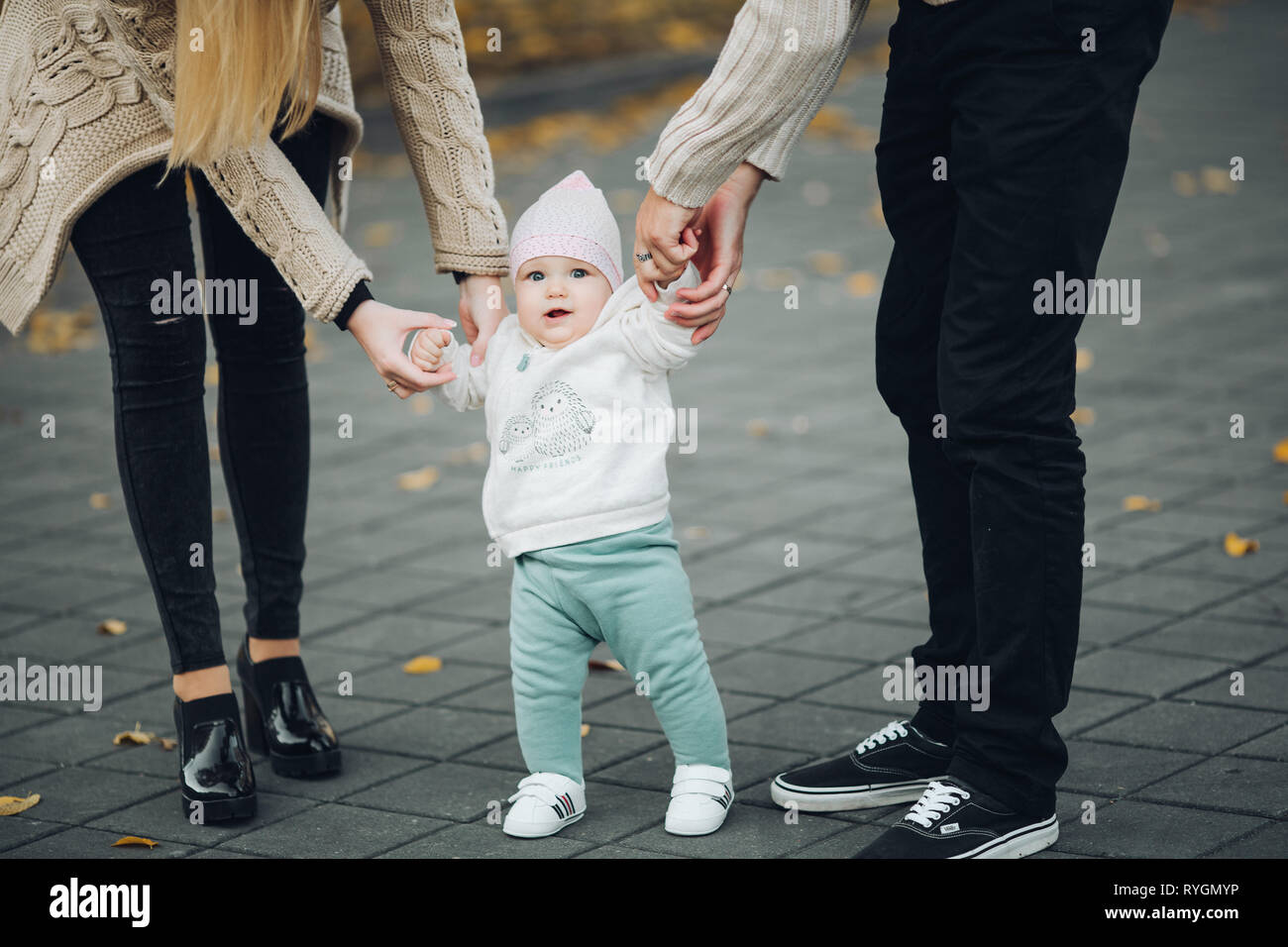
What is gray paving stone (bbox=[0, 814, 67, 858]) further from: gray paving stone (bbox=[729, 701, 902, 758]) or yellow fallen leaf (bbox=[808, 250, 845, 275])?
yellow fallen leaf (bbox=[808, 250, 845, 275])

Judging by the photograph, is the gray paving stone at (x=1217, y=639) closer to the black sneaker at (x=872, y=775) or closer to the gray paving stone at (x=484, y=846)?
the black sneaker at (x=872, y=775)

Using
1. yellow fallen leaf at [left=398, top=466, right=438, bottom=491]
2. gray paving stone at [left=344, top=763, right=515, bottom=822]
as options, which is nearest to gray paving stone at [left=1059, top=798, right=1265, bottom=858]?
gray paving stone at [left=344, top=763, right=515, bottom=822]

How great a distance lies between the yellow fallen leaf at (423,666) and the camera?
154 inches

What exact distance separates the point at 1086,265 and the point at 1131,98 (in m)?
0.27

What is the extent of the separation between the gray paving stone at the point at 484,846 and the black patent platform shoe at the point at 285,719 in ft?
1.39

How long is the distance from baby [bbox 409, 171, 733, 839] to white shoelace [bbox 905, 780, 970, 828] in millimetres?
363

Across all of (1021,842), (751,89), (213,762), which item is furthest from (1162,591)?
(213,762)

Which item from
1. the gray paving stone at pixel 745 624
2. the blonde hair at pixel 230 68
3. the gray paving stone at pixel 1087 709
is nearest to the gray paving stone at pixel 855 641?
the gray paving stone at pixel 745 624

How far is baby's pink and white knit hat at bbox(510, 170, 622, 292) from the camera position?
2.97m

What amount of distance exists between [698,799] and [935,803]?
419 mm

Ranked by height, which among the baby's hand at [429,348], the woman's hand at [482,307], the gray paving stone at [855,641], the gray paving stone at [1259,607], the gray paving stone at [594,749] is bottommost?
the gray paving stone at [594,749]

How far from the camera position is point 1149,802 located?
2.98 m
